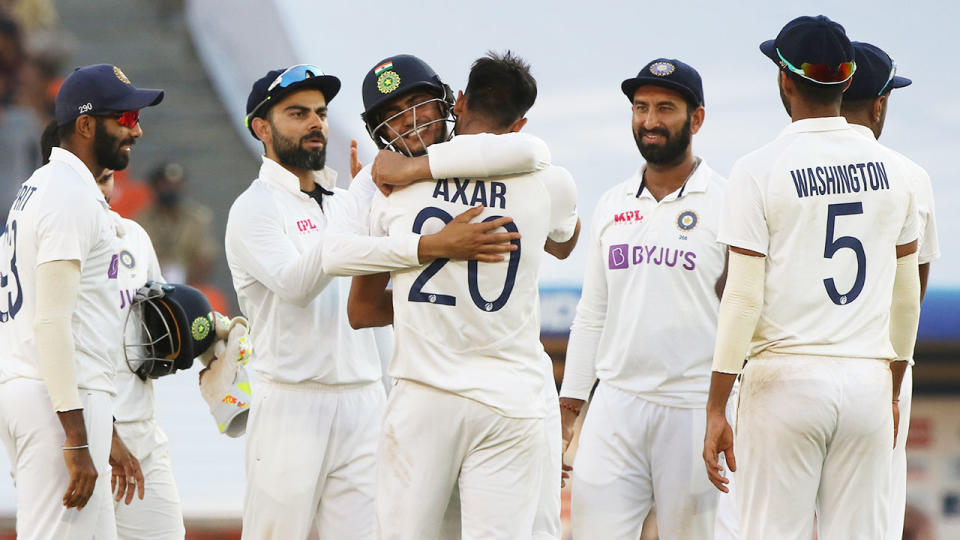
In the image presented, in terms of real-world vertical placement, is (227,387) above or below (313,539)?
above

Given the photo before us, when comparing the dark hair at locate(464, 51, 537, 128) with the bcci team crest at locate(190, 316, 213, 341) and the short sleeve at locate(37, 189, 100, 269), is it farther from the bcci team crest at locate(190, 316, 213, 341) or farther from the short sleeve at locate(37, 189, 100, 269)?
the bcci team crest at locate(190, 316, 213, 341)

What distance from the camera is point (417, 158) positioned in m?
3.32

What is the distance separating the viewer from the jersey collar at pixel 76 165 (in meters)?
3.77

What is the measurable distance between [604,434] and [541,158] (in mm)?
1379

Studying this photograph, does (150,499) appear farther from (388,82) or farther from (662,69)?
(662,69)

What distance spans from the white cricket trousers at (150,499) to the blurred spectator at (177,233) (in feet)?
15.5

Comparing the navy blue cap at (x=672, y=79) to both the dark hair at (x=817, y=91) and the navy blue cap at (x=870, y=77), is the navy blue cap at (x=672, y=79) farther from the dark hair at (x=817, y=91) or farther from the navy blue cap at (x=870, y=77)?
the dark hair at (x=817, y=91)

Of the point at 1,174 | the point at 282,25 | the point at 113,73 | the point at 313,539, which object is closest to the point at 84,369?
the point at 113,73

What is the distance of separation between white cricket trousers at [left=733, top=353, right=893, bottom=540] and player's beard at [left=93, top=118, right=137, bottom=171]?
2114 millimetres

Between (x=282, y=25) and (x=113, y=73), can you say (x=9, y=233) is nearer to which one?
(x=113, y=73)

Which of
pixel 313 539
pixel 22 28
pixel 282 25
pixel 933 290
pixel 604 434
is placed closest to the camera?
pixel 604 434

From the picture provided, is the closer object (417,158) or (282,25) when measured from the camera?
(417,158)

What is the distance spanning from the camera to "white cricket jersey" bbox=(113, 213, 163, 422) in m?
4.32


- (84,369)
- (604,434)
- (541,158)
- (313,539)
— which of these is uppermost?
(541,158)
